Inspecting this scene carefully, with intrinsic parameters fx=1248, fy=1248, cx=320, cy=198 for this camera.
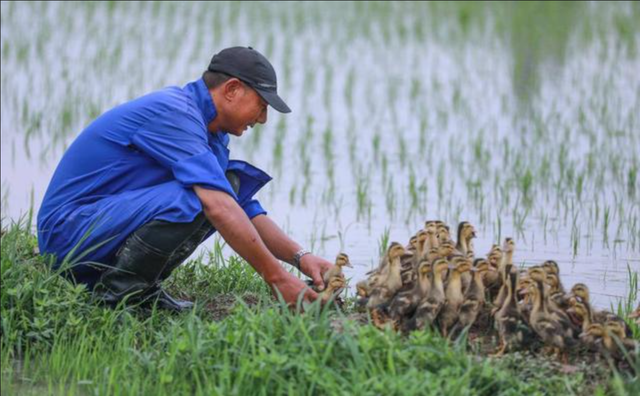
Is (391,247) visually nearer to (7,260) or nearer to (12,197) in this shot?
(7,260)

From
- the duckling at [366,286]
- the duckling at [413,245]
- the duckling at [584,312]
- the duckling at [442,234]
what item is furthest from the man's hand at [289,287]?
the duckling at [584,312]

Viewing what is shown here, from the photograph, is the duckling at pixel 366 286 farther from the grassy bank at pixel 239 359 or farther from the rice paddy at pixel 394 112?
the rice paddy at pixel 394 112

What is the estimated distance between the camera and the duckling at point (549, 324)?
4.61 metres

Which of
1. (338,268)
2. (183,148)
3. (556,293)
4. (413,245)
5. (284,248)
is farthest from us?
(284,248)

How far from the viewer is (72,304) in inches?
198

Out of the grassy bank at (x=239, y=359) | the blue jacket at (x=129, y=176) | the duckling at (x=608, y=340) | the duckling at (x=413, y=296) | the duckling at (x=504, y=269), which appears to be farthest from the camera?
Result: the blue jacket at (x=129, y=176)

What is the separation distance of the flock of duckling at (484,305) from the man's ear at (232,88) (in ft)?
2.99

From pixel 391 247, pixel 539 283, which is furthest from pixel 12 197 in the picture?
pixel 539 283

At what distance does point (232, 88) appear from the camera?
5.38 meters

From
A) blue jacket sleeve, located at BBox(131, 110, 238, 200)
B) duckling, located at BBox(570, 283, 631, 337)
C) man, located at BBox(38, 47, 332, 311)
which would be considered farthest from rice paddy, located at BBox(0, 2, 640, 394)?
duckling, located at BBox(570, 283, 631, 337)

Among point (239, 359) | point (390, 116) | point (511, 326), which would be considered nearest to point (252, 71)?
point (239, 359)

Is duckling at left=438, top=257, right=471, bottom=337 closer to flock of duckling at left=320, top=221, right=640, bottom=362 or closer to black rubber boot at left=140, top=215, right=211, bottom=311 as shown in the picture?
flock of duckling at left=320, top=221, right=640, bottom=362

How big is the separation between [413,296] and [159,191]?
3.83ft

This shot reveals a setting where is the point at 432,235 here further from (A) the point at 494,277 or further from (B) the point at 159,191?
(B) the point at 159,191
